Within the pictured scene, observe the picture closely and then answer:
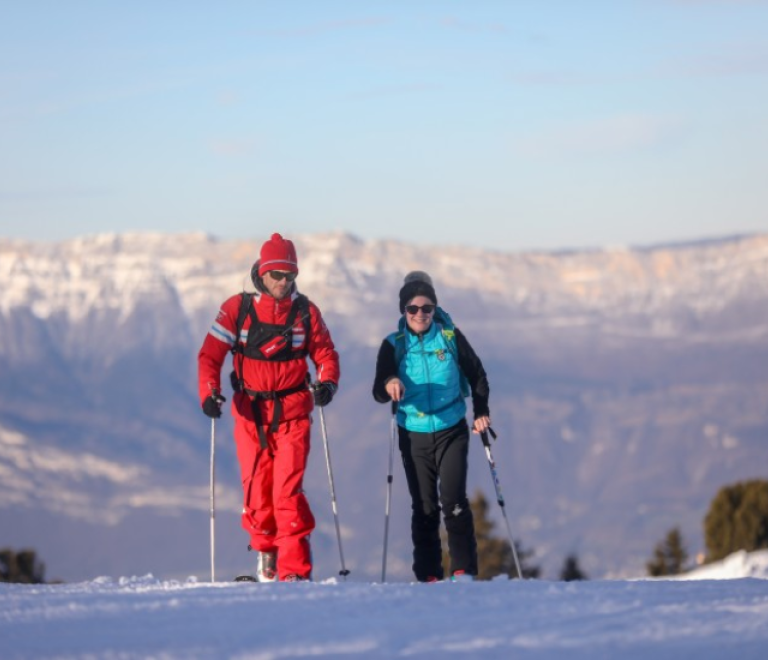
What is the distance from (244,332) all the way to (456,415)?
1733 mm

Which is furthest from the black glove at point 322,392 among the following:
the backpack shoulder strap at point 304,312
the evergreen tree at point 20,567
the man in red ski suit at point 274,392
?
the evergreen tree at point 20,567

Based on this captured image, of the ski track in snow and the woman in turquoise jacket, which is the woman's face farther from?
the ski track in snow

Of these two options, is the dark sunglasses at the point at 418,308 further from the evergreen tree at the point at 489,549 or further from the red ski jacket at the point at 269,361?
the evergreen tree at the point at 489,549


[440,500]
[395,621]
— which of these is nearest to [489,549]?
[440,500]

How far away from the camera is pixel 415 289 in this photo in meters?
13.1

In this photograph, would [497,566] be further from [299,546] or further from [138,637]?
[138,637]

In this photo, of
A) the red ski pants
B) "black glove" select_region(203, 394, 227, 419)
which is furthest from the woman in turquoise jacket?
"black glove" select_region(203, 394, 227, 419)

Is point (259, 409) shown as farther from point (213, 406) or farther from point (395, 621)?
point (395, 621)

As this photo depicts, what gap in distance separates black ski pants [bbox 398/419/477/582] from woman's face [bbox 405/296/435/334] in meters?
0.80

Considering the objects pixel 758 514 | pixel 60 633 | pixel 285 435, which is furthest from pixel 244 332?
pixel 758 514

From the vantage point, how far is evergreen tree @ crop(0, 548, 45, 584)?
69562 mm

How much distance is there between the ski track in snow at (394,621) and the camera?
8.16m

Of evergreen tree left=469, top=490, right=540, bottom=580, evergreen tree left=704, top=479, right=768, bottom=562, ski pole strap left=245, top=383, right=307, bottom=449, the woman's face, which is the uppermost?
evergreen tree left=704, top=479, right=768, bottom=562

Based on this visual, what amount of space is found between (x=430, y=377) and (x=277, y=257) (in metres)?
1.50
